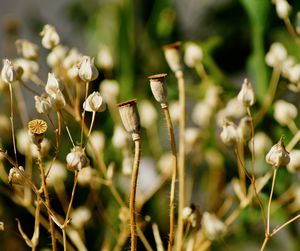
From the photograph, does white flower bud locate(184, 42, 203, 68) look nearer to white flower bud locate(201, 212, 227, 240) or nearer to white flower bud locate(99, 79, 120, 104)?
white flower bud locate(99, 79, 120, 104)

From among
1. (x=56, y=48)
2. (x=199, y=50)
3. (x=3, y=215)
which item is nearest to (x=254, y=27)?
(x=199, y=50)

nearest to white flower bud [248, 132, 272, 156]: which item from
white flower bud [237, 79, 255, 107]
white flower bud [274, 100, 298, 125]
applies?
white flower bud [274, 100, 298, 125]

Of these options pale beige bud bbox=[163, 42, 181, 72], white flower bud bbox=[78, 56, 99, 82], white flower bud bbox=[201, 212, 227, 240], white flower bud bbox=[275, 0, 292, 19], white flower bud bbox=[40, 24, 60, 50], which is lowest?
white flower bud bbox=[201, 212, 227, 240]

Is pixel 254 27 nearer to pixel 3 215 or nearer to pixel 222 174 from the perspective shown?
pixel 222 174

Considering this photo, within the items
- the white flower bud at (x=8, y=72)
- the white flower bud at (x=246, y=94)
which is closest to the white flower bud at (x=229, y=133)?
the white flower bud at (x=246, y=94)

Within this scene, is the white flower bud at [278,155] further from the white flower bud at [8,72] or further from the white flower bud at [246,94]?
the white flower bud at [8,72]
